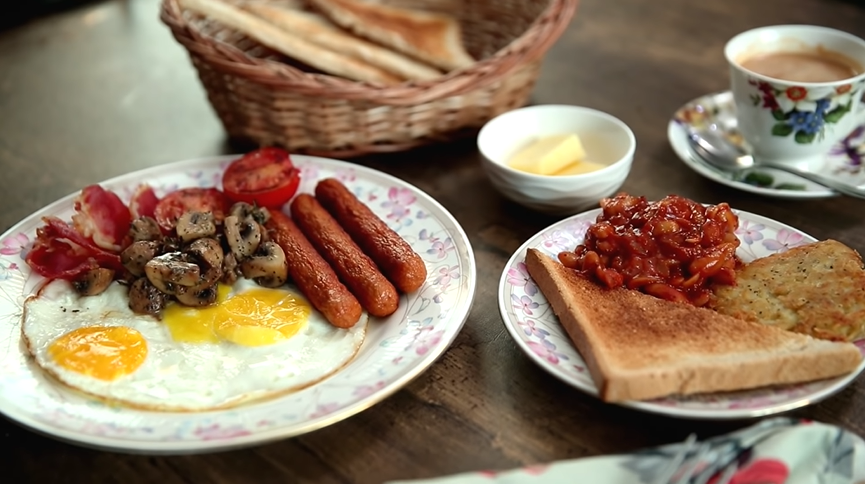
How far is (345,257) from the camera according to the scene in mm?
1848

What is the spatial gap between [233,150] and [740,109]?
172 centimetres

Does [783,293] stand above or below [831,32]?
below

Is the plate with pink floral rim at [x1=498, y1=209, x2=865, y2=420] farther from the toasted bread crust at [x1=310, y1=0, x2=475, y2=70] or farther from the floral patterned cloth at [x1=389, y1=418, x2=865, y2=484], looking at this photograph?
the toasted bread crust at [x1=310, y1=0, x2=475, y2=70]

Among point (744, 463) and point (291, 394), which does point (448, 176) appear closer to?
point (291, 394)

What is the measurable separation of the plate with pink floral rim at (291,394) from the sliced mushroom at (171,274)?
0.32m

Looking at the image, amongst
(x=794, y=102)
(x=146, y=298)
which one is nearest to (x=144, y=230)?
(x=146, y=298)

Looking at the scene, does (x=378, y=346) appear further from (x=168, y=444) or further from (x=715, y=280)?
(x=715, y=280)

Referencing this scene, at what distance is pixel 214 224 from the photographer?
1.93 m

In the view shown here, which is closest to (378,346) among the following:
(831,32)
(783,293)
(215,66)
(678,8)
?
(783,293)

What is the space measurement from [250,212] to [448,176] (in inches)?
28.8

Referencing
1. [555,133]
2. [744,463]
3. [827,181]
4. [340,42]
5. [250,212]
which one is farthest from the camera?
[340,42]

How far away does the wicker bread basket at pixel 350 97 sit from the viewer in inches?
87.1

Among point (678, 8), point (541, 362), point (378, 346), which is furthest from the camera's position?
point (678, 8)

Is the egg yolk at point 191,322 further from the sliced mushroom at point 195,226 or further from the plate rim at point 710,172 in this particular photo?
the plate rim at point 710,172
